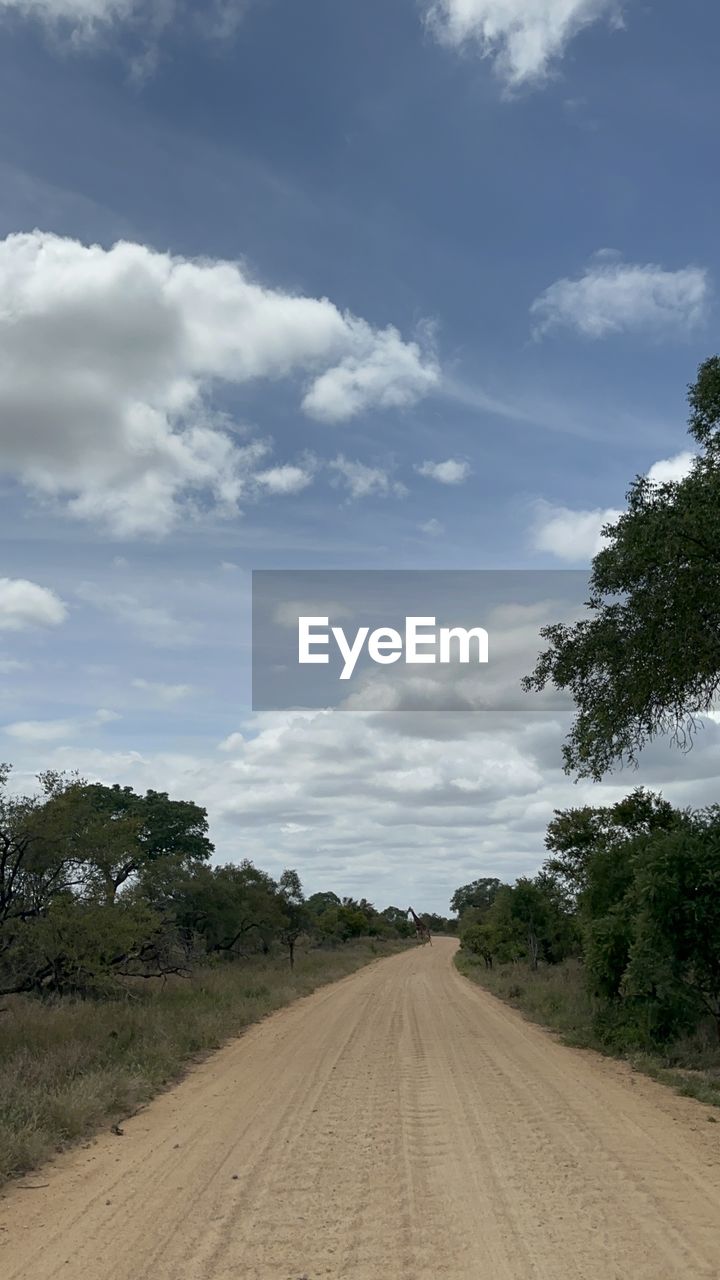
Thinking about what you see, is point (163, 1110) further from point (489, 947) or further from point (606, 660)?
point (489, 947)

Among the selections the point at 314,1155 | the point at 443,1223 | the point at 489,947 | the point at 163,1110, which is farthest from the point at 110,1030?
the point at 489,947

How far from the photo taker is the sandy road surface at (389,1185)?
5918 millimetres

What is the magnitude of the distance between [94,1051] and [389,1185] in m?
7.99

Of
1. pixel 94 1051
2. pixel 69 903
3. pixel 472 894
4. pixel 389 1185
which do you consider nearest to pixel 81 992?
pixel 69 903

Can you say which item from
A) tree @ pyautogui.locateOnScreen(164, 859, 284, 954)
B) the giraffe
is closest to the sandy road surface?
tree @ pyautogui.locateOnScreen(164, 859, 284, 954)

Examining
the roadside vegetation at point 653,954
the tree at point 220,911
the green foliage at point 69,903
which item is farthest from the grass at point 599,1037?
the tree at point 220,911

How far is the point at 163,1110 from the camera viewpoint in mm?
11266

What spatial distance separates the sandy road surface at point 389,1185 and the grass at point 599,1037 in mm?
496

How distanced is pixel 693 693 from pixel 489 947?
3590 cm

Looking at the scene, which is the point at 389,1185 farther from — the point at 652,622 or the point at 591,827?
the point at 591,827

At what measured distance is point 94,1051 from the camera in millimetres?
14109

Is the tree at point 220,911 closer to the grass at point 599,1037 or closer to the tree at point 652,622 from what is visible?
the grass at point 599,1037

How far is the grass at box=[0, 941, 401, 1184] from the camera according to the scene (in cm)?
961

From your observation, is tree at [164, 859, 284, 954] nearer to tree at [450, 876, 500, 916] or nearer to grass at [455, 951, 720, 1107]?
grass at [455, 951, 720, 1107]
